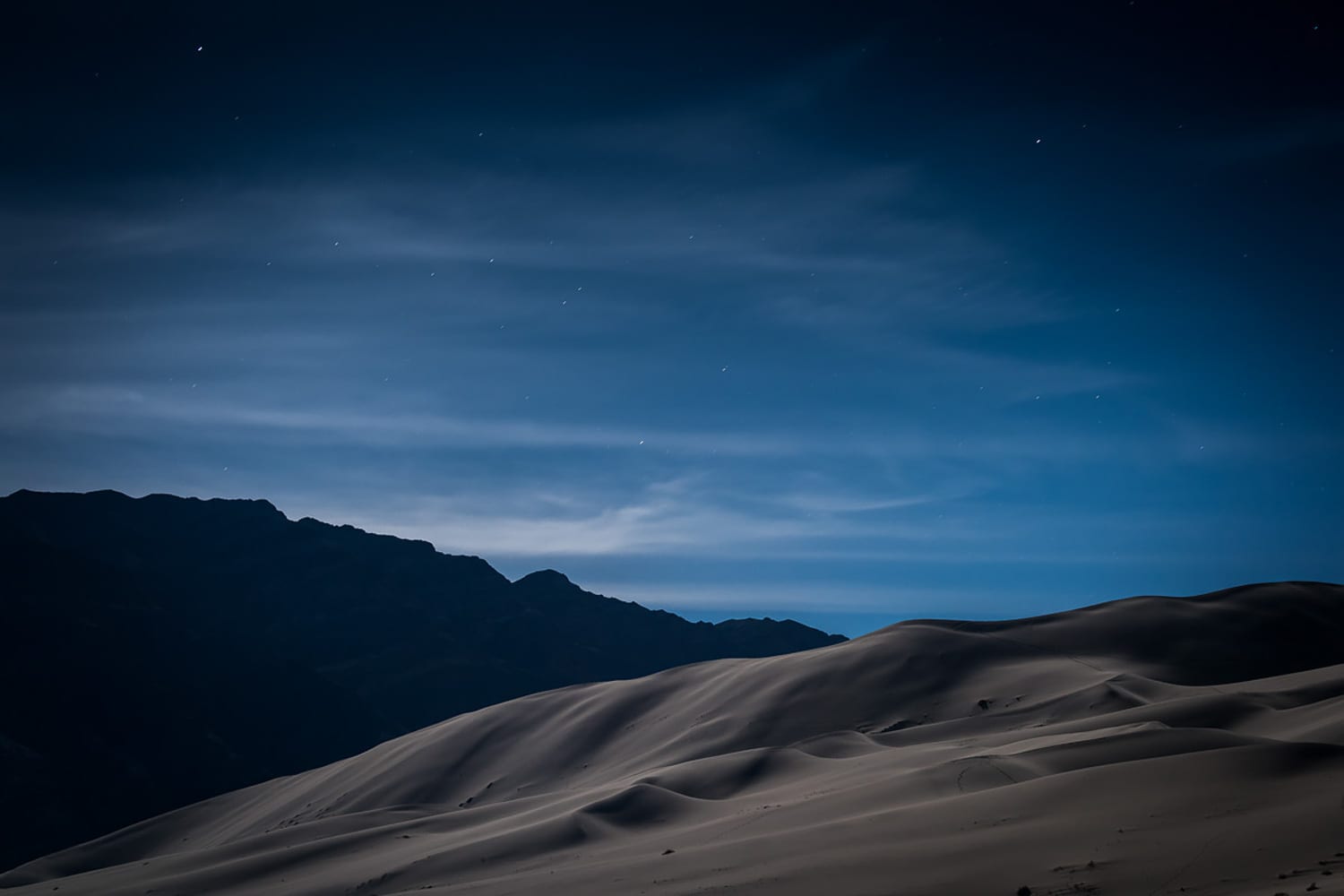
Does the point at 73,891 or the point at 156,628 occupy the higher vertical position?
the point at 156,628

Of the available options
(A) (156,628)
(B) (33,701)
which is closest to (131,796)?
(B) (33,701)

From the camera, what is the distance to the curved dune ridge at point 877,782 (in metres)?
14.5

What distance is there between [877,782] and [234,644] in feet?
442

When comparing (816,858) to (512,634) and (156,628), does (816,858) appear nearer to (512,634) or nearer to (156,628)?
(156,628)

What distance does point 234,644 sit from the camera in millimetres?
138375

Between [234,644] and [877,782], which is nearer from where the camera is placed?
[877,782]

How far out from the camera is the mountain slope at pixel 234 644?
107 m

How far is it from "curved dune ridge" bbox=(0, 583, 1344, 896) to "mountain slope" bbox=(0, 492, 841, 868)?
184 ft

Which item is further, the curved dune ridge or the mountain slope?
the mountain slope

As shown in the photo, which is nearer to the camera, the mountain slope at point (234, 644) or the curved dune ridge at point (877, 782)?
the curved dune ridge at point (877, 782)

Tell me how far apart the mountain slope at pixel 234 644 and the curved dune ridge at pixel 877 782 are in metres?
56.1

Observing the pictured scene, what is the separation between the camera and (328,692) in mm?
133750

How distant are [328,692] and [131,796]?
32062mm

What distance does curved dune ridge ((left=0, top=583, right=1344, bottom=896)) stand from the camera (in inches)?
571
